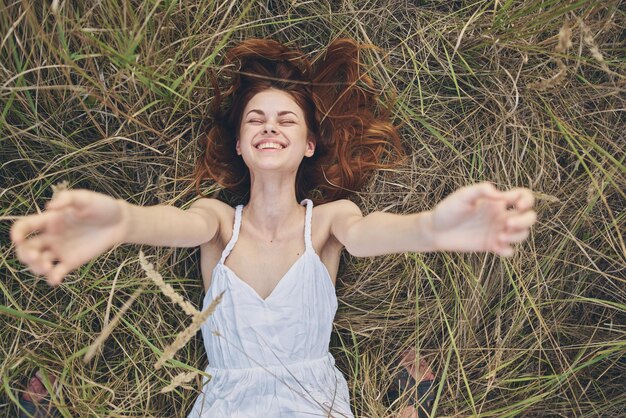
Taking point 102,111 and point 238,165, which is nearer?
point 102,111

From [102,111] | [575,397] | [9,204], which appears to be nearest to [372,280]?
[575,397]

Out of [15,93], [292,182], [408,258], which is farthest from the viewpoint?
[408,258]

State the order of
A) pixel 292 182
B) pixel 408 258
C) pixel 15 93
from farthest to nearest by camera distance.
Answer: pixel 408 258 → pixel 292 182 → pixel 15 93

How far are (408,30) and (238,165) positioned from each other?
92 centimetres

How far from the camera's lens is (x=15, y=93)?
2127 millimetres

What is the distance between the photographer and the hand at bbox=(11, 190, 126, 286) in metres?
1.31

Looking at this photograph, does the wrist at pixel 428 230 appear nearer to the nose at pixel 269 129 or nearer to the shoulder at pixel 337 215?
the shoulder at pixel 337 215

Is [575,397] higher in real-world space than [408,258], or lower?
lower

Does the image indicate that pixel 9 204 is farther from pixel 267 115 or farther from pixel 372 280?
pixel 372 280

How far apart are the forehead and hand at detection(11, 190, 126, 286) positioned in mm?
885

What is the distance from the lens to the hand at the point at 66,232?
131 centimetres

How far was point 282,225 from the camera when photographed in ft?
7.52

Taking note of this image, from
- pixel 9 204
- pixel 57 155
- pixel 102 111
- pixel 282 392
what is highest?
pixel 102 111

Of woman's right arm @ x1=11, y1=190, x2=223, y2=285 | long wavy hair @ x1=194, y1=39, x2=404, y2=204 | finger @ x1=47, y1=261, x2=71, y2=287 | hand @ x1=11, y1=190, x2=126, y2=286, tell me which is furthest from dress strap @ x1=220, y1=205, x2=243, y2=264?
finger @ x1=47, y1=261, x2=71, y2=287
